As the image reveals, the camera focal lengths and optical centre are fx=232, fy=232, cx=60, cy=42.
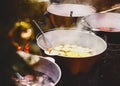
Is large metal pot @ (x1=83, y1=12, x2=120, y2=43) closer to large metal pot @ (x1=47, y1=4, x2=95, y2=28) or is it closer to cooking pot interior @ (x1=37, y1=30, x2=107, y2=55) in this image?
large metal pot @ (x1=47, y1=4, x2=95, y2=28)

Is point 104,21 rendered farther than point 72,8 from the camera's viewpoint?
No

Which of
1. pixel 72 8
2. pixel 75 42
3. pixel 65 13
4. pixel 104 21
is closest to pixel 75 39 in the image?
pixel 75 42

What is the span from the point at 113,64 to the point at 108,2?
257cm

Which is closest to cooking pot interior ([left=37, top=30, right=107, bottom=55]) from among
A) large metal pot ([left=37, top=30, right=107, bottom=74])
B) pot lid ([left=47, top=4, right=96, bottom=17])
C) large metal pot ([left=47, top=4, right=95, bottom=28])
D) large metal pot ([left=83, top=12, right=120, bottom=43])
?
large metal pot ([left=37, top=30, right=107, bottom=74])

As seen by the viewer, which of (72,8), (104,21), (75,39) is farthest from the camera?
(72,8)

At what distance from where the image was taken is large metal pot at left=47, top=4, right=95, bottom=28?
3488 mm

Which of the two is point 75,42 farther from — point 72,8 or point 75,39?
point 72,8

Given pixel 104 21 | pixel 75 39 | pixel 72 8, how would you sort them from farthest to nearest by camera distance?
Answer: pixel 72 8 → pixel 104 21 → pixel 75 39

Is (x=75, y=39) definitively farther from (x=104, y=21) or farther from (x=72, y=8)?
(x=72, y=8)

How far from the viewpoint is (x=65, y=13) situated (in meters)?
4.07

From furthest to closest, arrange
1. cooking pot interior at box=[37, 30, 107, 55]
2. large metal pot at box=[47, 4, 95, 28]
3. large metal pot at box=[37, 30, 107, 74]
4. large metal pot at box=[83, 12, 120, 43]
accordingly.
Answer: large metal pot at box=[83, 12, 120, 43], large metal pot at box=[47, 4, 95, 28], cooking pot interior at box=[37, 30, 107, 55], large metal pot at box=[37, 30, 107, 74]

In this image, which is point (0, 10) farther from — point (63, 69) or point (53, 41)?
point (53, 41)

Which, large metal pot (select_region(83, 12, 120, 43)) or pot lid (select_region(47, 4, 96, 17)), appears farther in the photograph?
pot lid (select_region(47, 4, 96, 17))

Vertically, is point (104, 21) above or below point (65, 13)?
below
